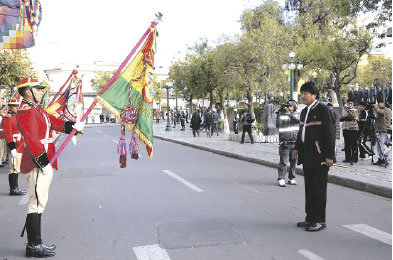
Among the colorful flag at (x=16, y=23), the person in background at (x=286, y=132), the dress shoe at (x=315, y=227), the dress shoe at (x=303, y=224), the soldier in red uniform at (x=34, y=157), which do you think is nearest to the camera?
the soldier in red uniform at (x=34, y=157)

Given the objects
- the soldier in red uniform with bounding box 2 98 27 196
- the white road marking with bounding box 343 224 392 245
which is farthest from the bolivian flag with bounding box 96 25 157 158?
the soldier in red uniform with bounding box 2 98 27 196

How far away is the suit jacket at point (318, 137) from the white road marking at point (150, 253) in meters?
2.38

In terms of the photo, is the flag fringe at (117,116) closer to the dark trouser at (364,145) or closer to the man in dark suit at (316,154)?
the man in dark suit at (316,154)

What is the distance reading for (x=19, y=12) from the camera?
6250mm

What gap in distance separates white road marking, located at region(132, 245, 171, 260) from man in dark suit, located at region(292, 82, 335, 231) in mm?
2037

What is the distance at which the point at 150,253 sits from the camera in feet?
15.4

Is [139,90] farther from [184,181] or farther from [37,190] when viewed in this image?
[184,181]

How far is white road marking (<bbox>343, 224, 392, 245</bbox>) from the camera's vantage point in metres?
5.19

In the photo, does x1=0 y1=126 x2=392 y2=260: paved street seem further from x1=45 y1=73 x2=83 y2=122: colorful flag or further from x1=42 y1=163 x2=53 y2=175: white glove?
x1=45 y1=73 x2=83 y2=122: colorful flag

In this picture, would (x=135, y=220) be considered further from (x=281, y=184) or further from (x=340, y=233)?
(x=281, y=184)

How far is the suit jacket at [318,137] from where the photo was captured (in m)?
5.76

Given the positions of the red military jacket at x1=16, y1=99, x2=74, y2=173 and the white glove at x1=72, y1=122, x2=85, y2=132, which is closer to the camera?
the red military jacket at x1=16, y1=99, x2=74, y2=173

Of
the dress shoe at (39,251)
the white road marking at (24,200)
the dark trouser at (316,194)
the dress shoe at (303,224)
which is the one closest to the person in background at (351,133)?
the dark trouser at (316,194)

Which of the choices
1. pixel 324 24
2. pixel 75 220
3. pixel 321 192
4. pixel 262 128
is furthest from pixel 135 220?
pixel 324 24
